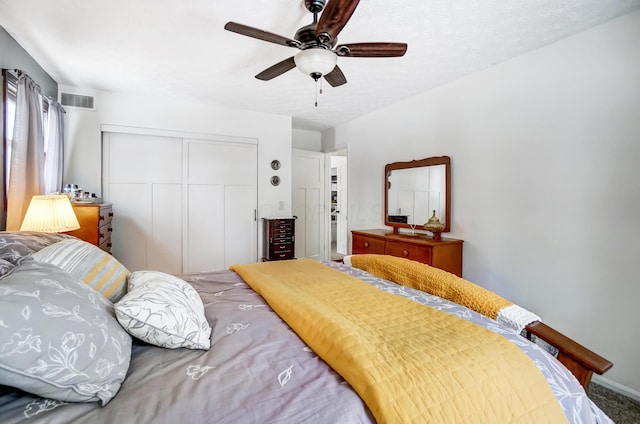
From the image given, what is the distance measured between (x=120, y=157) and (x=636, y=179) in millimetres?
4758

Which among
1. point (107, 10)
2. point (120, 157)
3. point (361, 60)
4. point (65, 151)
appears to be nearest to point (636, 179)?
point (361, 60)

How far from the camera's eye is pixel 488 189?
2.75m

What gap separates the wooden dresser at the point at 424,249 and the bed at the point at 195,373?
63.9 inches

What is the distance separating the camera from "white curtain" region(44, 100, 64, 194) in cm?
282

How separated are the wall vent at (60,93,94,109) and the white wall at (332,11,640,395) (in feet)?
12.7

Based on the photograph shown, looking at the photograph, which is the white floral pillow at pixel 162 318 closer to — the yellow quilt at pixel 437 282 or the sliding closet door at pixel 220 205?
the yellow quilt at pixel 437 282

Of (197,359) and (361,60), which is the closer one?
(197,359)

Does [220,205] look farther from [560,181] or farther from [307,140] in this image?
[560,181]

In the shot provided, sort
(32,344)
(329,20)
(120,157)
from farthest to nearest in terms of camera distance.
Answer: (120,157)
(329,20)
(32,344)

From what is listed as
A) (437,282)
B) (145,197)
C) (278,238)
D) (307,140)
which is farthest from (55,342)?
(307,140)

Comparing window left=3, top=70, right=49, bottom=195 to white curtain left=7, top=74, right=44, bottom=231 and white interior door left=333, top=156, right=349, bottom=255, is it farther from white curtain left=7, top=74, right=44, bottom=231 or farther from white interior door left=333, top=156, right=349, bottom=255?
white interior door left=333, top=156, right=349, bottom=255

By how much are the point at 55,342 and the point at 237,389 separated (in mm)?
448

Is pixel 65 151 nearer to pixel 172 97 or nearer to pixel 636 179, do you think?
pixel 172 97

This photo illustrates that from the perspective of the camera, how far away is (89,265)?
3.94ft
